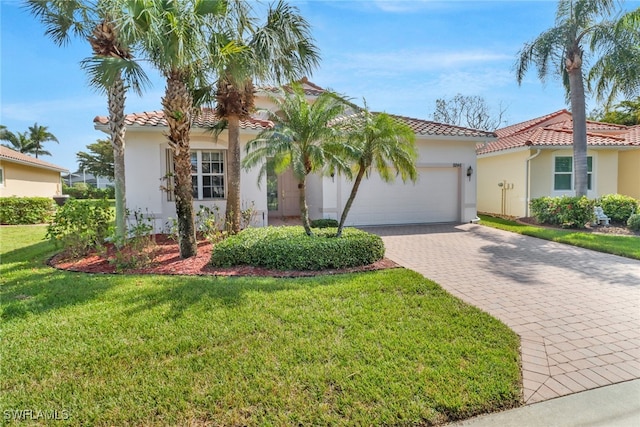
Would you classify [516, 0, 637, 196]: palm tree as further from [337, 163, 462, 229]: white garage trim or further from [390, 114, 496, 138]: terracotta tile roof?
[337, 163, 462, 229]: white garage trim

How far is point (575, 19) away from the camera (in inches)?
511

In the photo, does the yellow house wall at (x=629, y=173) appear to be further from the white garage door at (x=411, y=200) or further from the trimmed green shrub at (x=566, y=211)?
the white garage door at (x=411, y=200)

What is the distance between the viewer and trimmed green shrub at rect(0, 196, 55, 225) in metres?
17.9

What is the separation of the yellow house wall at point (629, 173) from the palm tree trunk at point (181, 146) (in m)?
22.7

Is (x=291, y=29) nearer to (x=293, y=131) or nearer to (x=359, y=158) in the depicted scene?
(x=293, y=131)

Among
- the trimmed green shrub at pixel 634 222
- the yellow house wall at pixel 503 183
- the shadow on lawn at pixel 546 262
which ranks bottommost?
the shadow on lawn at pixel 546 262

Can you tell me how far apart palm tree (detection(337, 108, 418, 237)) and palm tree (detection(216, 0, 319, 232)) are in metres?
2.55

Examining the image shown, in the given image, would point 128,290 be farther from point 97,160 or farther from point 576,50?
point 97,160

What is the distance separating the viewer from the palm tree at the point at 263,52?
827 centimetres

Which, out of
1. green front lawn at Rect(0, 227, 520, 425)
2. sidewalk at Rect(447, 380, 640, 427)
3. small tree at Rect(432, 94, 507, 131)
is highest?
small tree at Rect(432, 94, 507, 131)

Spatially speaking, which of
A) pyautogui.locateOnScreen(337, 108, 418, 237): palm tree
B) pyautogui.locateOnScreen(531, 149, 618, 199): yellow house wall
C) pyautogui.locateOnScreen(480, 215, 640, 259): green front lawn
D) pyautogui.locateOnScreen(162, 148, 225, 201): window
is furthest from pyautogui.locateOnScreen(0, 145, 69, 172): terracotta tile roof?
pyautogui.locateOnScreen(531, 149, 618, 199): yellow house wall

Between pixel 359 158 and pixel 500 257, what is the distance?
15.6 feet

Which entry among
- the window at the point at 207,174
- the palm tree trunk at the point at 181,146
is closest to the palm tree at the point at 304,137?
the palm tree trunk at the point at 181,146

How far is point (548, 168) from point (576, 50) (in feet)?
18.3
